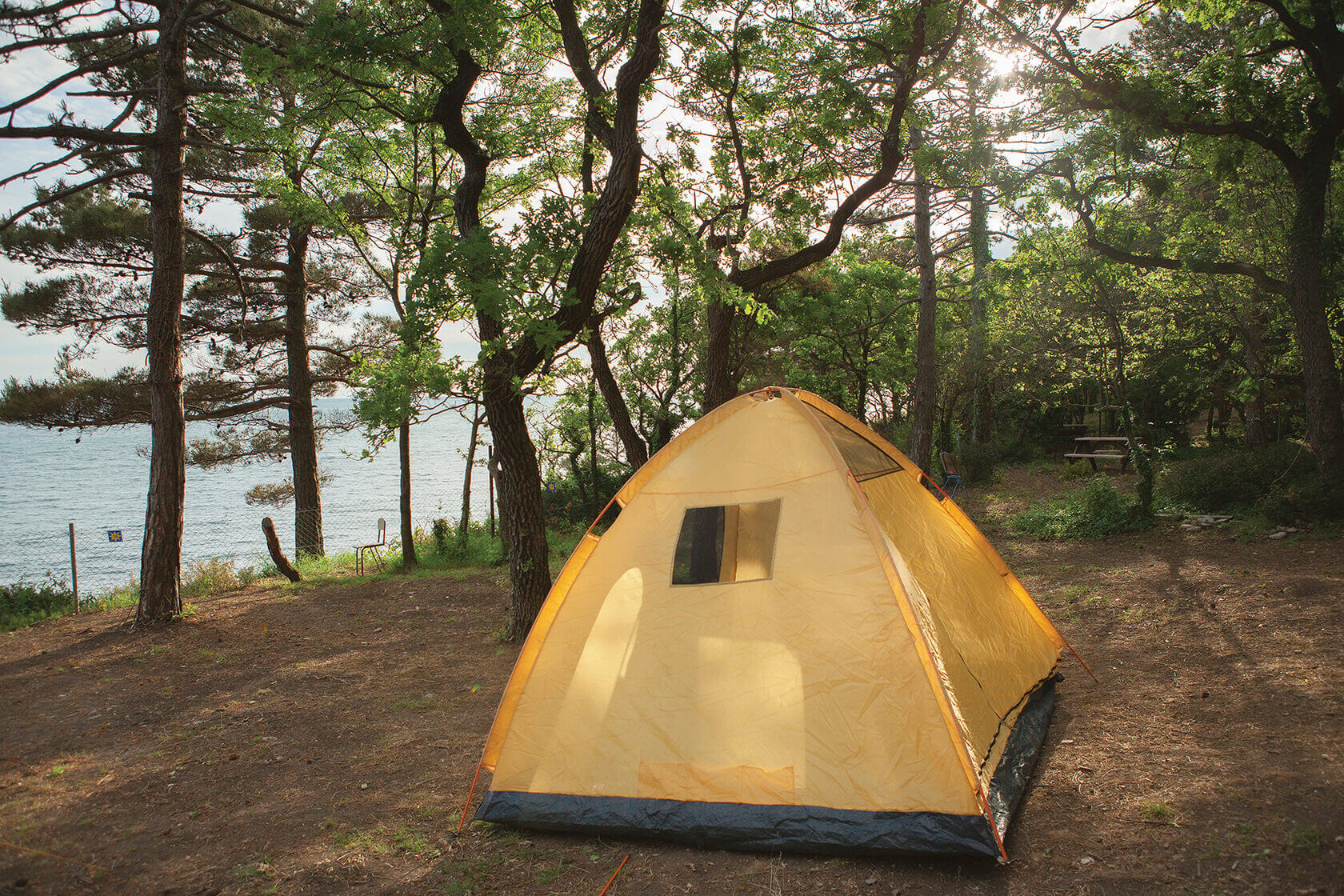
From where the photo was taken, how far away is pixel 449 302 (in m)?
6.31

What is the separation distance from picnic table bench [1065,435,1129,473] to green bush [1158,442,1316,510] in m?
2.96

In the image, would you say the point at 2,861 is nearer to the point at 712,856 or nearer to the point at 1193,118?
the point at 712,856

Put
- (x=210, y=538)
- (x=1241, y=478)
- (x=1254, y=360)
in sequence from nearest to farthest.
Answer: (x=1241, y=478) → (x=1254, y=360) → (x=210, y=538)

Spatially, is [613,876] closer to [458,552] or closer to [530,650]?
[530,650]

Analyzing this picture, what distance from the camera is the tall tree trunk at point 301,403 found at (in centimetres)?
1454

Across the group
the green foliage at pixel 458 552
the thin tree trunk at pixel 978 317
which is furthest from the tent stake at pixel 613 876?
the thin tree trunk at pixel 978 317

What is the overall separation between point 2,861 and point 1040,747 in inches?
213

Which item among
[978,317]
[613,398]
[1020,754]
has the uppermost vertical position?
[978,317]

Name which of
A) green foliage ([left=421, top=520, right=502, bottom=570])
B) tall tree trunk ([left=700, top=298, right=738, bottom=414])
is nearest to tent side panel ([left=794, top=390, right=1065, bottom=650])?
tall tree trunk ([left=700, top=298, right=738, bottom=414])

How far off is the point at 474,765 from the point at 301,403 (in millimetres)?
12408

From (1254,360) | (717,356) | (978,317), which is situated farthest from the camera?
(978,317)

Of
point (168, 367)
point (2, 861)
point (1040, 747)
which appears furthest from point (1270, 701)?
point (168, 367)

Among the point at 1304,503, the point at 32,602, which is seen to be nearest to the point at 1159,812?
the point at 1304,503

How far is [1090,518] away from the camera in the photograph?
11000mm
